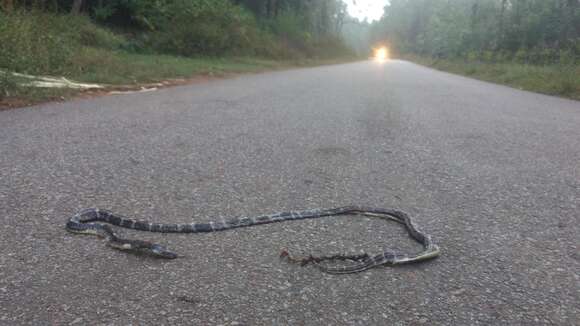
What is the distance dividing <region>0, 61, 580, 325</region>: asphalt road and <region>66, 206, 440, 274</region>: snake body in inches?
2.5

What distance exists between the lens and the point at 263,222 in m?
3.15

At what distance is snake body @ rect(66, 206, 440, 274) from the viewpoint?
2.60 m

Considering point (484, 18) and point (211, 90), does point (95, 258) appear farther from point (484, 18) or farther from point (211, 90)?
point (484, 18)

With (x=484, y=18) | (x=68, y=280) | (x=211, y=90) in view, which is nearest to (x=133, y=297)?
(x=68, y=280)

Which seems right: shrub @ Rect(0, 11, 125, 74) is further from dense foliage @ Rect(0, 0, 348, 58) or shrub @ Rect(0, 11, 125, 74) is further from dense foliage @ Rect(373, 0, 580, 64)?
dense foliage @ Rect(373, 0, 580, 64)

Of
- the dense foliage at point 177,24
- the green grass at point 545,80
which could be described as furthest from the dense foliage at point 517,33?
the dense foliage at point 177,24

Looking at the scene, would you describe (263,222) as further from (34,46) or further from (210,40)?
(210,40)

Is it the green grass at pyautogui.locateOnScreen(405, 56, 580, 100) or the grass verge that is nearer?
the grass verge

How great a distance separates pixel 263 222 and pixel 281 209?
27cm

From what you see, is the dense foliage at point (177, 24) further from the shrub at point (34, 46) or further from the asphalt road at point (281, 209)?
the asphalt road at point (281, 209)

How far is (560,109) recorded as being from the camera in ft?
31.7

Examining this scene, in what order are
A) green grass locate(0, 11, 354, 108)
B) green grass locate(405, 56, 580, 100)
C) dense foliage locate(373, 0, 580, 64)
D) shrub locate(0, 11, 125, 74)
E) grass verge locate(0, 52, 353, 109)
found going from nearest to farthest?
grass verge locate(0, 52, 353, 109), green grass locate(0, 11, 354, 108), shrub locate(0, 11, 125, 74), green grass locate(405, 56, 580, 100), dense foliage locate(373, 0, 580, 64)

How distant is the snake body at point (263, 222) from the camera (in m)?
2.60

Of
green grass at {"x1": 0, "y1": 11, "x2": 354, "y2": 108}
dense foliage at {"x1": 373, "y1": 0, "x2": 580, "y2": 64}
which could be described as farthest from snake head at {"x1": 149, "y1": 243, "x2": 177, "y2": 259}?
dense foliage at {"x1": 373, "y1": 0, "x2": 580, "y2": 64}
